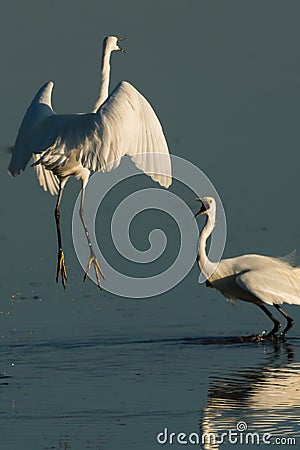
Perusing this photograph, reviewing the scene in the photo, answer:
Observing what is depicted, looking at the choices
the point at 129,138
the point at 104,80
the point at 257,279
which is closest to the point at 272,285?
the point at 257,279

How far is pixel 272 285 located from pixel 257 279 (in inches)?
7.7

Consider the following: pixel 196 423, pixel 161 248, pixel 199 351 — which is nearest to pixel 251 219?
pixel 161 248

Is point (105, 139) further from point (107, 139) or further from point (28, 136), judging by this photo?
point (28, 136)

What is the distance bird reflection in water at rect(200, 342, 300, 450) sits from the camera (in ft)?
34.6

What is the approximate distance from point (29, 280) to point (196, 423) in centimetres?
708

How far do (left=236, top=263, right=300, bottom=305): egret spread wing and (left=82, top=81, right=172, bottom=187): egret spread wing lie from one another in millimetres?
2138

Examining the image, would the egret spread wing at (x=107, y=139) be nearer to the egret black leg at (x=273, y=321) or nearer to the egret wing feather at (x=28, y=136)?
the egret wing feather at (x=28, y=136)

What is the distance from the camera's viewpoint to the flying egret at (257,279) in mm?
15727

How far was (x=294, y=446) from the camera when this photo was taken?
9898mm

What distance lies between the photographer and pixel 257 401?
38.0 feet

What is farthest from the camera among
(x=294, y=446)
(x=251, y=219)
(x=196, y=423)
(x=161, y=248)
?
(x=251, y=219)

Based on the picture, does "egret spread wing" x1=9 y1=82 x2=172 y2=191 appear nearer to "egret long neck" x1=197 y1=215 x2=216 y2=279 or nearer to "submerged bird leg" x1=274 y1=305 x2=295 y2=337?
"egret long neck" x1=197 y1=215 x2=216 y2=279

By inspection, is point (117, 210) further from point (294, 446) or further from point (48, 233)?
point (294, 446)

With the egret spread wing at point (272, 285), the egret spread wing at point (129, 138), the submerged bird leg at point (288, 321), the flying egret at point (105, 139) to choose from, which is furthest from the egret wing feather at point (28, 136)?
the submerged bird leg at point (288, 321)
